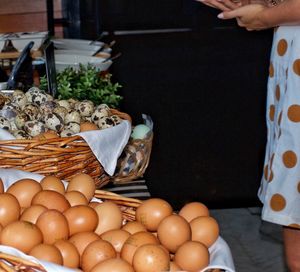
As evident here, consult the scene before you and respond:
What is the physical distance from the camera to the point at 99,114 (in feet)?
4.67

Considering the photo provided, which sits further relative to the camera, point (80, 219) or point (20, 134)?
point (20, 134)

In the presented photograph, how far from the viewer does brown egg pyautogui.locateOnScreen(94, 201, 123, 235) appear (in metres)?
0.96

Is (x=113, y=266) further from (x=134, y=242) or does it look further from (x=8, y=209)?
(x=8, y=209)

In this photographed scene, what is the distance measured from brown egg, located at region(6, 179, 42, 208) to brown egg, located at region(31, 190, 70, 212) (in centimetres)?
2

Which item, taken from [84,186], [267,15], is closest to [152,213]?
[84,186]

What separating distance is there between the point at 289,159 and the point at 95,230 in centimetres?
85

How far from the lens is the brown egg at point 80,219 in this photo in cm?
91

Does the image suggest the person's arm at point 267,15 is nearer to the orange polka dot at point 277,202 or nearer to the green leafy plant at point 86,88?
the green leafy plant at point 86,88

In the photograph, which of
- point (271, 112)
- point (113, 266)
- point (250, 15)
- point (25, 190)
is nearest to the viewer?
→ point (113, 266)

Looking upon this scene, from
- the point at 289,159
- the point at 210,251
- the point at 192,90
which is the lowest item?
the point at 192,90

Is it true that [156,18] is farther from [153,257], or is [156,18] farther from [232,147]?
[153,257]

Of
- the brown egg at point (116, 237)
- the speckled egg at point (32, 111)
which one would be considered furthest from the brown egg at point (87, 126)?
the brown egg at point (116, 237)

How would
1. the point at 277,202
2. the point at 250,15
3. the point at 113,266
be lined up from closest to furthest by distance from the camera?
the point at 113,266
the point at 250,15
the point at 277,202

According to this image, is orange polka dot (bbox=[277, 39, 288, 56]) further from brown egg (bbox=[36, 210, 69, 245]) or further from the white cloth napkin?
brown egg (bbox=[36, 210, 69, 245])
